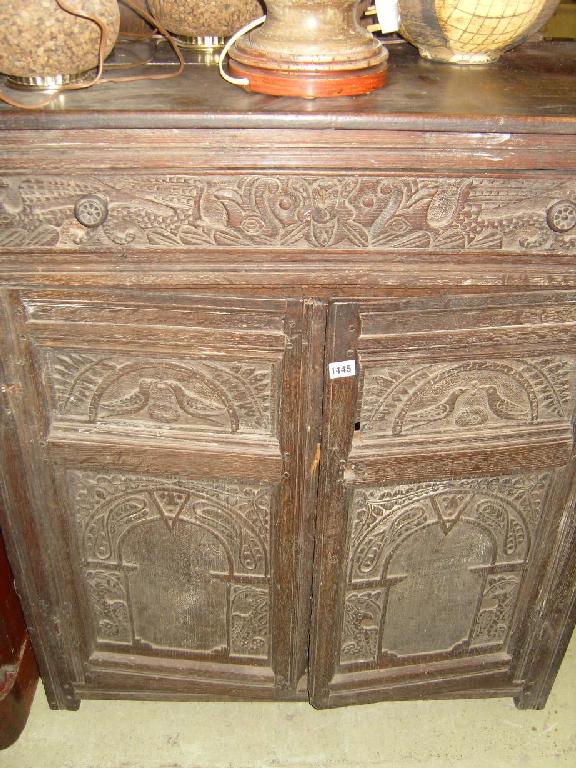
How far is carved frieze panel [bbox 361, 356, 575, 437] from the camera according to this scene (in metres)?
1.10

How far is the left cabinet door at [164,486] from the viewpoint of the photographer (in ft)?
3.41

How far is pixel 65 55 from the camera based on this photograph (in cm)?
92

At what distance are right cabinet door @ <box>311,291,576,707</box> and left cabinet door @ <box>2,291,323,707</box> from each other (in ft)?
0.22

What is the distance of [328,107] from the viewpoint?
89 centimetres

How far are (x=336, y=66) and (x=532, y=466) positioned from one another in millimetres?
725

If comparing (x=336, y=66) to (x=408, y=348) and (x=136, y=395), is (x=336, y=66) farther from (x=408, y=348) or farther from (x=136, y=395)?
(x=136, y=395)

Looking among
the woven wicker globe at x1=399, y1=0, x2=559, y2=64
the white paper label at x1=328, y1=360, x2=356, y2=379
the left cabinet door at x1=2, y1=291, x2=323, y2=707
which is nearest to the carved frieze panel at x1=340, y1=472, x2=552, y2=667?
the left cabinet door at x1=2, y1=291, x2=323, y2=707

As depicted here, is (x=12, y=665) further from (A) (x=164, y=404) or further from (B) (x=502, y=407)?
(B) (x=502, y=407)

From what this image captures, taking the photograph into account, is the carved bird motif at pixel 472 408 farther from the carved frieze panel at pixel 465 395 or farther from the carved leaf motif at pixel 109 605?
the carved leaf motif at pixel 109 605

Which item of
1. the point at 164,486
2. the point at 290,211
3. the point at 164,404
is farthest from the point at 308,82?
the point at 164,486

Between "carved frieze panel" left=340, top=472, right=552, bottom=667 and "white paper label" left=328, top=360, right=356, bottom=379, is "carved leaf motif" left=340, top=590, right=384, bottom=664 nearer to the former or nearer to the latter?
"carved frieze panel" left=340, top=472, right=552, bottom=667

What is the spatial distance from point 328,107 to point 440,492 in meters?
0.68

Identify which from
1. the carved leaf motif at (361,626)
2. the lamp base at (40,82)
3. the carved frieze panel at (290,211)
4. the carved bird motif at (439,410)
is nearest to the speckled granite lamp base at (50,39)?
the lamp base at (40,82)

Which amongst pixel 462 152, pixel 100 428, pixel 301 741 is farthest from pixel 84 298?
pixel 301 741
